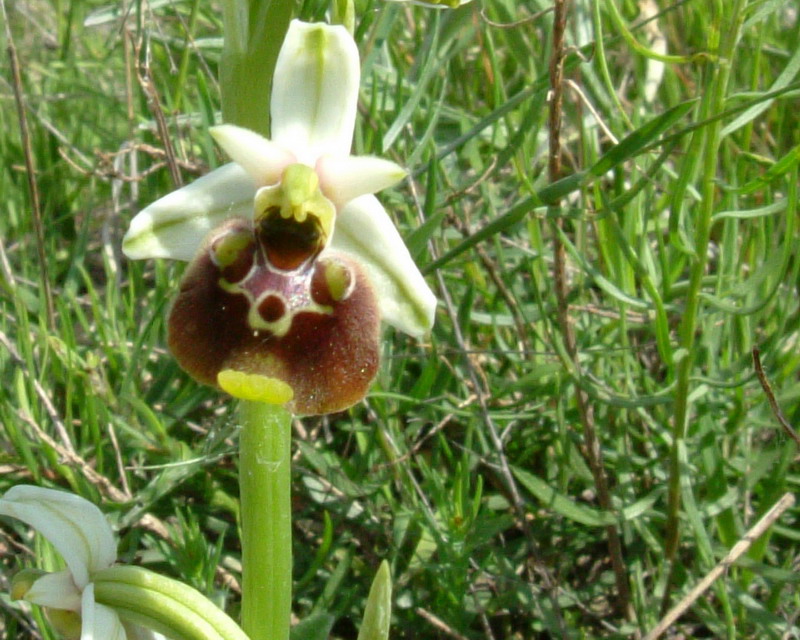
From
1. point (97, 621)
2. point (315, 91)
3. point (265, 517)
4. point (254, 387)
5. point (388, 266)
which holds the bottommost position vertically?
point (97, 621)

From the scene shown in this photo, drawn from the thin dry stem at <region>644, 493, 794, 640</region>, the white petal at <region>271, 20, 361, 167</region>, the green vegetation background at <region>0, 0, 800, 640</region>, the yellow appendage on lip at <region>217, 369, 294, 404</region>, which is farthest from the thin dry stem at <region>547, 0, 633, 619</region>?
the yellow appendage on lip at <region>217, 369, 294, 404</region>

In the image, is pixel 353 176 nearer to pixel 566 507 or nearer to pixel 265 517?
pixel 265 517

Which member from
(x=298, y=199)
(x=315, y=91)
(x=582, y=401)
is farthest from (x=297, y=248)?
(x=582, y=401)

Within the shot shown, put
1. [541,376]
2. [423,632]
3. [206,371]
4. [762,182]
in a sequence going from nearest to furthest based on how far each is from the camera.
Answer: [206,371]
[762,182]
[541,376]
[423,632]

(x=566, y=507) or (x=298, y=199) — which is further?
(x=566, y=507)

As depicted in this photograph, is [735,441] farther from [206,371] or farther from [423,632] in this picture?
[206,371]

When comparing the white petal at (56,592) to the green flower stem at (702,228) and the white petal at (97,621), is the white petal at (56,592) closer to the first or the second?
the white petal at (97,621)

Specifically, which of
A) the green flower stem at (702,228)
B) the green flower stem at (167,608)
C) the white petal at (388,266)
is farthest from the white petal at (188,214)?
the green flower stem at (702,228)

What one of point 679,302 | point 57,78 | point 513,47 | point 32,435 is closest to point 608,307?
point 679,302
